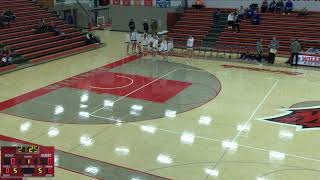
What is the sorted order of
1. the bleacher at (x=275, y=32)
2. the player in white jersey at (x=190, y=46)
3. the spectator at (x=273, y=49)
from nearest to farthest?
the spectator at (x=273, y=49)
the player in white jersey at (x=190, y=46)
the bleacher at (x=275, y=32)

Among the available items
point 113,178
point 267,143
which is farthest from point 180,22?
point 113,178

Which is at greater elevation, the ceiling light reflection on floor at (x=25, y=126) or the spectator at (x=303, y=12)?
the spectator at (x=303, y=12)

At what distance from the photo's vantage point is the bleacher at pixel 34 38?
69.6 ft

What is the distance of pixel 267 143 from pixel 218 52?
1331cm

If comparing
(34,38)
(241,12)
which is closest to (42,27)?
(34,38)

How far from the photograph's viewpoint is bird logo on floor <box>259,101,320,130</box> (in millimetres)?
12398

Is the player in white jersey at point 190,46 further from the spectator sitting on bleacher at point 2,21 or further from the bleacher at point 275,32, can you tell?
the spectator sitting on bleacher at point 2,21

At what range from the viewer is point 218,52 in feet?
77.8

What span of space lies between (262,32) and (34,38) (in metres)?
13.7
